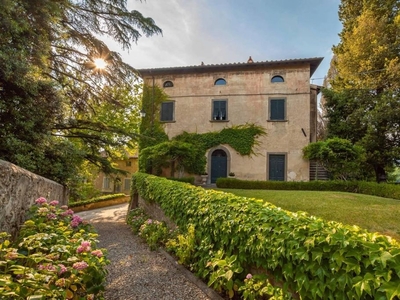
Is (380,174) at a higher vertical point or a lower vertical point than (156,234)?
higher

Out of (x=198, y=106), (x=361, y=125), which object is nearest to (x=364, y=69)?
(x=361, y=125)

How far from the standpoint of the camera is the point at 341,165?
1243 centimetres

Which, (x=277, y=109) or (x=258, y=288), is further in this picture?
(x=277, y=109)

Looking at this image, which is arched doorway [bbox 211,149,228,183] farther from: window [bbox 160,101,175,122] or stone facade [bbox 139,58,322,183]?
window [bbox 160,101,175,122]

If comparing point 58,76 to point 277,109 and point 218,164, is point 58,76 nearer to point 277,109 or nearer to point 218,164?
point 218,164

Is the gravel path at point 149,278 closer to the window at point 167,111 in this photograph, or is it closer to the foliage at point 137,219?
the foliage at point 137,219

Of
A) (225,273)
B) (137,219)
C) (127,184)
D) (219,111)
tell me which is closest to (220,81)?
(219,111)

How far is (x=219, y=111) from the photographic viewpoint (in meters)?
15.7

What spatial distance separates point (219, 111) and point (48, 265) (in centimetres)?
1443

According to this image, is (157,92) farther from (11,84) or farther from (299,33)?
(11,84)

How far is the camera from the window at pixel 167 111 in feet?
53.5

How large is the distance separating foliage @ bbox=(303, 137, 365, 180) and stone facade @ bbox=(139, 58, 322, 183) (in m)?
1.54

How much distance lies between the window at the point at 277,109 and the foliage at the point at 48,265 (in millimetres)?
13885

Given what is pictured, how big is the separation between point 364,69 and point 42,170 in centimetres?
1750
